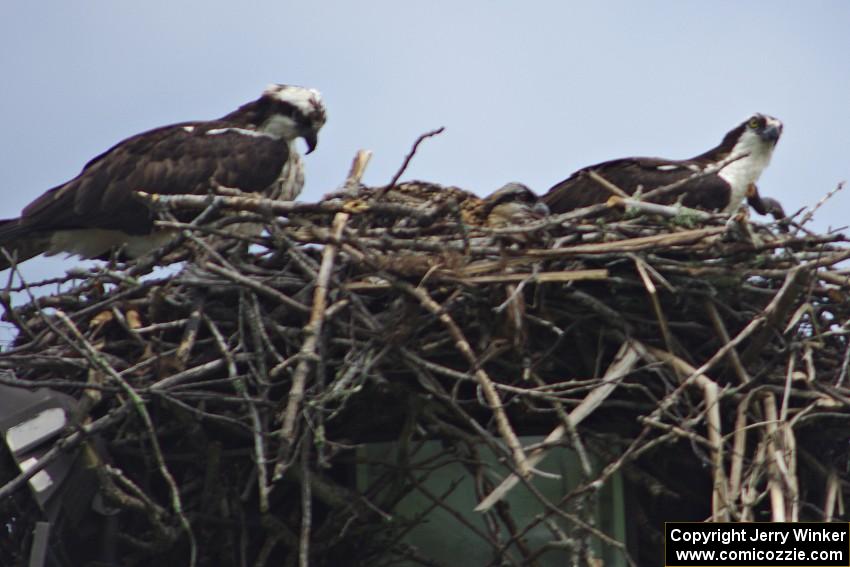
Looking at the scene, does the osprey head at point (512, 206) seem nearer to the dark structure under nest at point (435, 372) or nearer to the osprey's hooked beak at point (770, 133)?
the dark structure under nest at point (435, 372)

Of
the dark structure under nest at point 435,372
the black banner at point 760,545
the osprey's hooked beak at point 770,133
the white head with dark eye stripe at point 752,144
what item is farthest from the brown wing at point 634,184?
the black banner at point 760,545

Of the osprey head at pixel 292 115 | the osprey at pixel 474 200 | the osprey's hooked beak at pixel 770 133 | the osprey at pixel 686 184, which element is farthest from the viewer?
the osprey's hooked beak at pixel 770 133

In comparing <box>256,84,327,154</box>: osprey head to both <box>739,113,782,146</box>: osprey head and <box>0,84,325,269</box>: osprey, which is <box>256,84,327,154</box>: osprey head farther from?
<box>739,113,782,146</box>: osprey head

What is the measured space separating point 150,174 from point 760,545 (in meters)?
3.61

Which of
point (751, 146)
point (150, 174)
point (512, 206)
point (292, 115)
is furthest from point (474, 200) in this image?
point (751, 146)

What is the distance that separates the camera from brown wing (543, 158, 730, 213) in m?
7.69

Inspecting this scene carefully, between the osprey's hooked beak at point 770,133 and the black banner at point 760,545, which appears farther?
the osprey's hooked beak at point 770,133

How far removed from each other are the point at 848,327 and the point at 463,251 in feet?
5.69

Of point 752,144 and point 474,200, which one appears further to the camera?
point 752,144

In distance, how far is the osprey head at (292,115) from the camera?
26.4ft

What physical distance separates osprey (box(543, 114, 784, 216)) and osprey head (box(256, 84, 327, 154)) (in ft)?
4.38

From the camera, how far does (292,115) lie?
26.4 feet

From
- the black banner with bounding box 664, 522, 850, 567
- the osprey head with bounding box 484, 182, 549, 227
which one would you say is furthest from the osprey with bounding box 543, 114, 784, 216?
the black banner with bounding box 664, 522, 850, 567

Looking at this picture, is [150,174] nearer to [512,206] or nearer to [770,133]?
[512,206]
